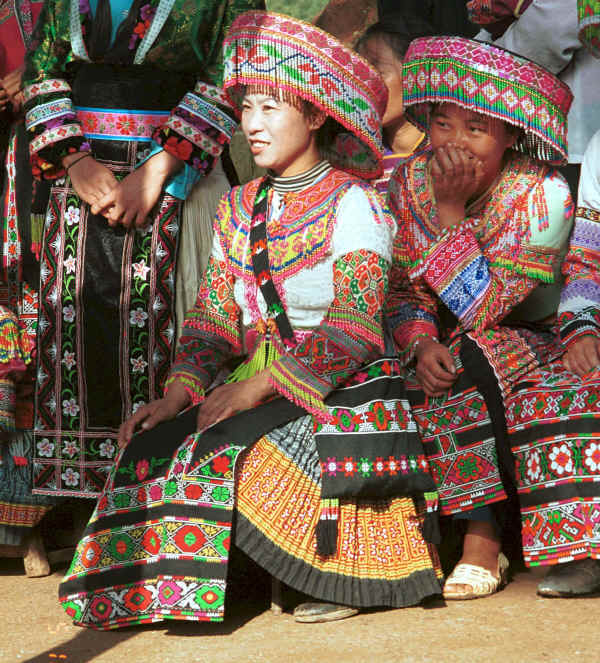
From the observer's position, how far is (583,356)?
3723mm

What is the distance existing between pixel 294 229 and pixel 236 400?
640 mm

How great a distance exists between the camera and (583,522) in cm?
351

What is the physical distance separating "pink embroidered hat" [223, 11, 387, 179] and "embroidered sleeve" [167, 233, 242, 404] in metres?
0.63

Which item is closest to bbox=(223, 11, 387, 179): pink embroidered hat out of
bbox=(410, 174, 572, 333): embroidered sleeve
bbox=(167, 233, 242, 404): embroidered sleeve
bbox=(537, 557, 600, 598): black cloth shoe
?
bbox=(410, 174, 572, 333): embroidered sleeve

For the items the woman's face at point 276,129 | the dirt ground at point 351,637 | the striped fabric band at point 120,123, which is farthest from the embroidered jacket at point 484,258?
the striped fabric band at point 120,123

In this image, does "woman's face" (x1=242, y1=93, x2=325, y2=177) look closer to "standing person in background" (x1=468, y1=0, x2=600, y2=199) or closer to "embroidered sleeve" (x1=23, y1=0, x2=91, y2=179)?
"embroidered sleeve" (x1=23, y1=0, x2=91, y2=179)

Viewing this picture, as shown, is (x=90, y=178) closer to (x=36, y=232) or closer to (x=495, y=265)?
(x=36, y=232)

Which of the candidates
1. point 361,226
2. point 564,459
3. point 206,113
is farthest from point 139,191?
point 564,459

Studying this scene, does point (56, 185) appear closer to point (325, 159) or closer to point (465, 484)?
point (325, 159)

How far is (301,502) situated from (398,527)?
347 mm

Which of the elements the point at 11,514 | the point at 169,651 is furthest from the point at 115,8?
the point at 169,651

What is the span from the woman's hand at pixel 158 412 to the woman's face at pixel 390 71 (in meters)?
1.96

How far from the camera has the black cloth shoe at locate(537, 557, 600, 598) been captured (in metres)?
3.49

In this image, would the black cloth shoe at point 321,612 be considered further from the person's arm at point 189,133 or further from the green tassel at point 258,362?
the person's arm at point 189,133
